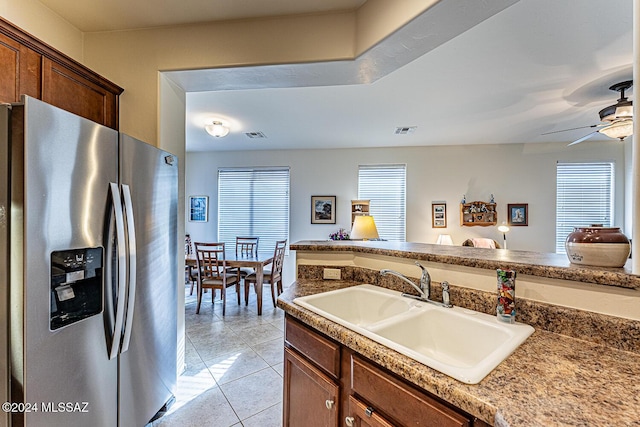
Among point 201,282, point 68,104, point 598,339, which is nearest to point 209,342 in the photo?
point 201,282

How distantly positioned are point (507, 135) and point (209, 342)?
5.16 metres

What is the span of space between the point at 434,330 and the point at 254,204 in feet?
15.7

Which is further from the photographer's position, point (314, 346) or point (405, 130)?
point (405, 130)

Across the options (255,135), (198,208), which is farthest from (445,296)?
(198,208)

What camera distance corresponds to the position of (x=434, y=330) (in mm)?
1253

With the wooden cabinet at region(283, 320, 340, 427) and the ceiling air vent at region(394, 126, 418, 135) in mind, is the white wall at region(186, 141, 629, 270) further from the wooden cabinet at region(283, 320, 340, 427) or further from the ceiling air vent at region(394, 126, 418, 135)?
the wooden cabinet at region(283, 320, 340, 427)

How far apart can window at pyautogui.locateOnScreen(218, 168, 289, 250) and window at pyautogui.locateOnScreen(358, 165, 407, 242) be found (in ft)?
5.14

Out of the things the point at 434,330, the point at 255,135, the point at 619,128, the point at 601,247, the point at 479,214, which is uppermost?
the point at 255,135

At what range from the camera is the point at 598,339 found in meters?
0.94

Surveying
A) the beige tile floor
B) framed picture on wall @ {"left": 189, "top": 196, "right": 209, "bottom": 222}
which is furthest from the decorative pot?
framed picture on wall @ {"left": 189, "top": 196, "right": 209, "bottom": 222}

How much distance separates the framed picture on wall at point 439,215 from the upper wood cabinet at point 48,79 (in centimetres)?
484

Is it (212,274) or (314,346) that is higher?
(314,346)

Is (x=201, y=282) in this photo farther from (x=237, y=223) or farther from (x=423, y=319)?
(x=423, y=319)

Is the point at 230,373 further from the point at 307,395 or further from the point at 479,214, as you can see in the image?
the point at 479,214
